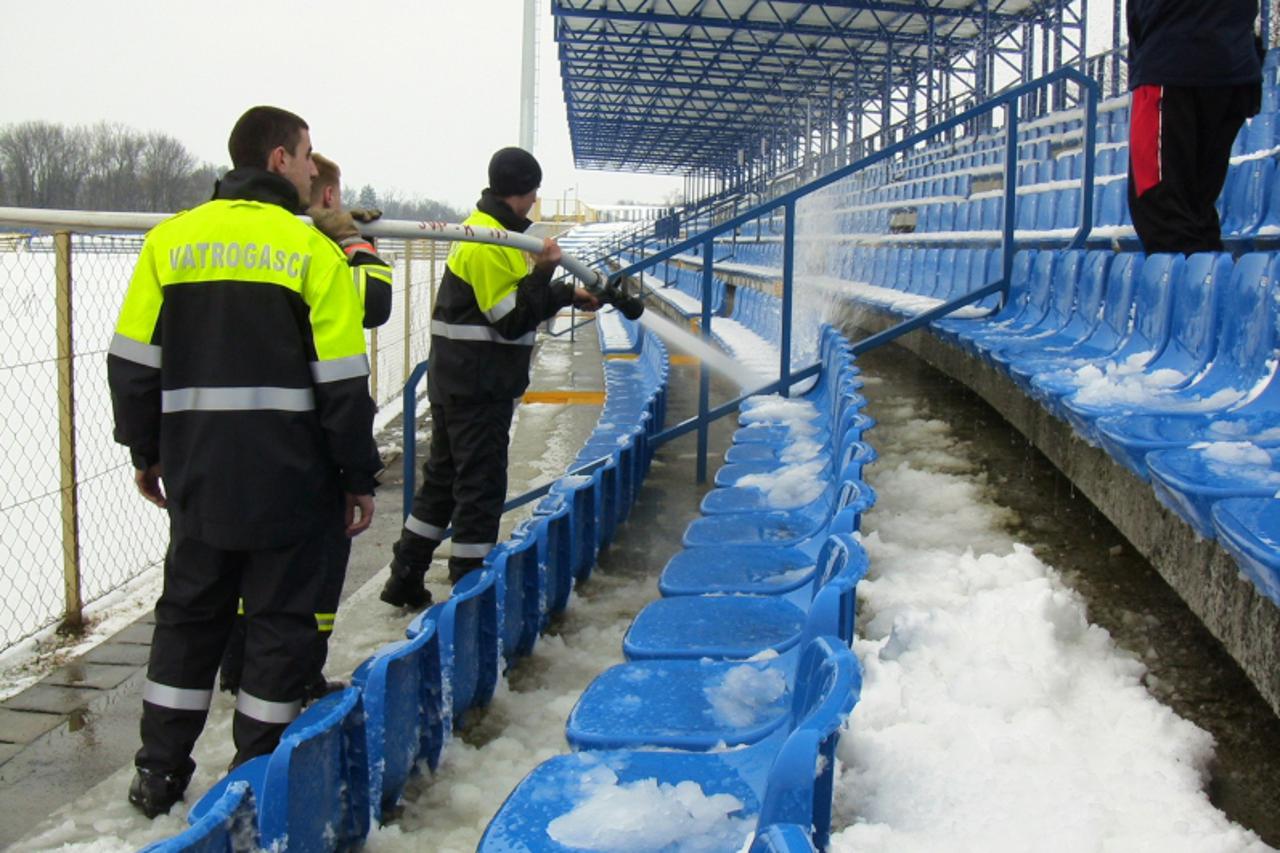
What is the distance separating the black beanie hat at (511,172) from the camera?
411cm

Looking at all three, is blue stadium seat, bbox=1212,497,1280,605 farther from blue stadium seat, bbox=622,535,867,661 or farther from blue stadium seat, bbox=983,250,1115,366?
blue stadium seat, bbox=983,250,1115,366

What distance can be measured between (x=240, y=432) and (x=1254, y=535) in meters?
1.98

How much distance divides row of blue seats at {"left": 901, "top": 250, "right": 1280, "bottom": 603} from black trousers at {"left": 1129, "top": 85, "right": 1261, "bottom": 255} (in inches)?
7.9

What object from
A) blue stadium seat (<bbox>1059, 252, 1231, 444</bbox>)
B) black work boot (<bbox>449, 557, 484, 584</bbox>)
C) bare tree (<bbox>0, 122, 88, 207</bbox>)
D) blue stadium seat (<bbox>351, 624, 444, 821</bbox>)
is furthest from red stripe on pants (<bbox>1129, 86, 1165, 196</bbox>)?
bare tree (<bbox>0, 122, 88, 207</bbox>)

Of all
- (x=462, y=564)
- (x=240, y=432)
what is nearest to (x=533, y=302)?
(x=462, y=564)

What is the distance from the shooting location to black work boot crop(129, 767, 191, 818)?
2574 millimetres

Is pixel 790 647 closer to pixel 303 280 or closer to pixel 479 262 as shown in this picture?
pixel 303 280

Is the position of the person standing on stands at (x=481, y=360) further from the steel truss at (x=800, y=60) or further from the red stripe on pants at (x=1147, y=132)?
the steel truss at (x=800, y=60)

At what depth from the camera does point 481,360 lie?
4016 millimetres

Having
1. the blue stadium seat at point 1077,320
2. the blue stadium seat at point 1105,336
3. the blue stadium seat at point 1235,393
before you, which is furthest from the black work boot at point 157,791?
the blue stadium seat at point 1077,320

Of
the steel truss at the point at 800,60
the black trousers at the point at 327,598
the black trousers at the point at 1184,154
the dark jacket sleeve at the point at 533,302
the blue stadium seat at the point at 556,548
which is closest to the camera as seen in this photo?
the black trousers at the point at 327,598

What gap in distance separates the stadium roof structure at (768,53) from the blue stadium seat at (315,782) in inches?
827

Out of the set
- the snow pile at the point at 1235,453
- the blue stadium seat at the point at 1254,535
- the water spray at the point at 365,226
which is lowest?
the blue stadium seat at the point at 1254,535

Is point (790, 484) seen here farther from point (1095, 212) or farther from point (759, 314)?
point (759, 314)
